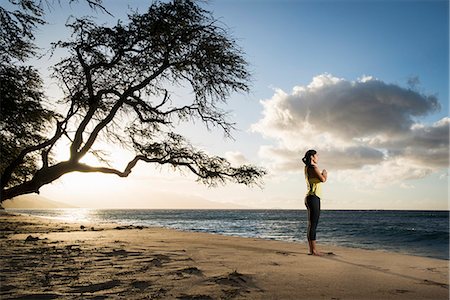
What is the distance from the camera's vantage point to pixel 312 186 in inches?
310

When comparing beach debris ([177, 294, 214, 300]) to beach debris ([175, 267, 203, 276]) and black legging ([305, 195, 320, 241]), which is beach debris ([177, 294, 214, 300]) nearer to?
beach debris ([175, 267, 203, 276])

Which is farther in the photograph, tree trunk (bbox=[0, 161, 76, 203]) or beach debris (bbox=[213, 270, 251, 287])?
tree trunk (bbox=[0, 161, 76, 203])

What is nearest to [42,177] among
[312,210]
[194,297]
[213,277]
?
[213,277]

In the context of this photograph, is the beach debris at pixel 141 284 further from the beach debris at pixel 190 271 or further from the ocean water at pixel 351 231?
the ocean water at pixel 351 231

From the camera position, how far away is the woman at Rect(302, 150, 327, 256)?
7728mm

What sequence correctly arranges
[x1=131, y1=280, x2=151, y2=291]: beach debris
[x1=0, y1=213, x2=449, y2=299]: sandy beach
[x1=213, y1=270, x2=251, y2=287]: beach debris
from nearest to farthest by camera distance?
[x1=0, y1=213, x2=449, y2=299]: sandy beach
[x1=131, y1=280, x2=151, y2=291]: beach debris
[x1=213, y1=270, x2=251, y2=287]: beach debris

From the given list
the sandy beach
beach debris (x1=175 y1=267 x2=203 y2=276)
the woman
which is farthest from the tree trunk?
the woman

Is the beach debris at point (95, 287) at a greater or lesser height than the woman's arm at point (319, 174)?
lesser

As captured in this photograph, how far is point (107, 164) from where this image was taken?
8.00 m

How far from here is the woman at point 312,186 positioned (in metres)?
7.73

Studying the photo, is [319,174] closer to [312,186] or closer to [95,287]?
[312,186]

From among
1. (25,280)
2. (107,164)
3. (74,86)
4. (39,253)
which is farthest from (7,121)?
(25,280)

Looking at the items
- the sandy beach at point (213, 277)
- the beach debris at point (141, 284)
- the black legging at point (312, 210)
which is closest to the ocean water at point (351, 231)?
the black legging at point (312, 210)

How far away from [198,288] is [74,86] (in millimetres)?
5316
